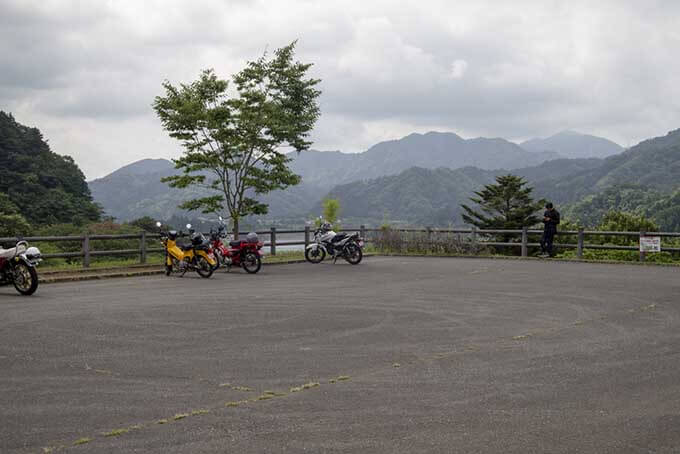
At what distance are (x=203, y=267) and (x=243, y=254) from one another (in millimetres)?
1918

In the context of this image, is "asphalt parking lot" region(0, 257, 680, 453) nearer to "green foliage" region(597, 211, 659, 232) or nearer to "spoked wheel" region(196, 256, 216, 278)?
"spoked wheel" region(196, 256, 216, 278)

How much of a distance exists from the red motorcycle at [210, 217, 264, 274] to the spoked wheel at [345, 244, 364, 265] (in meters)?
4.16

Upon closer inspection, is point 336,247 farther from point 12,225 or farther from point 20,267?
point 12,225

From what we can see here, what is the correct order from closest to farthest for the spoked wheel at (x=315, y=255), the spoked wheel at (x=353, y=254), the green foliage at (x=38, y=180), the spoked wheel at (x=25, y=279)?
1. the spoked wheel at (x=25, y=279)
2. the spoked wheel at (x=353, y=254)
3. the spoked wheel at (x=315, y=255)
4. the green foliage at (x=38, y=180)

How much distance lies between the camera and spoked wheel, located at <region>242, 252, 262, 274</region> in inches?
803

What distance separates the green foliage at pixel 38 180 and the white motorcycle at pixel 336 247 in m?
37.9

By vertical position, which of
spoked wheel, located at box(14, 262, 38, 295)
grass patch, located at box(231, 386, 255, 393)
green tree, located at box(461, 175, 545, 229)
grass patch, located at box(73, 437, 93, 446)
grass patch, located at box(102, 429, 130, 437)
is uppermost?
green tree, located at box(461, 175, 545, 229)

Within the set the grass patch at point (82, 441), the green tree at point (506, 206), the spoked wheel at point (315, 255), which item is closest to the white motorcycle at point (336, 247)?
the spoked wheel at point (315, 255)

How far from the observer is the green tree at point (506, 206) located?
68.9 metres

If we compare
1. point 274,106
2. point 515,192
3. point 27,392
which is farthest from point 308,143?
point 515,192

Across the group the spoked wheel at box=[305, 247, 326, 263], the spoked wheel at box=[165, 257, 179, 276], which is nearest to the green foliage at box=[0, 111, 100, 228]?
the spoked wheel at box=[305, 247, 326, 263]

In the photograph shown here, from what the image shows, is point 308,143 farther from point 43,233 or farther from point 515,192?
point 515,192

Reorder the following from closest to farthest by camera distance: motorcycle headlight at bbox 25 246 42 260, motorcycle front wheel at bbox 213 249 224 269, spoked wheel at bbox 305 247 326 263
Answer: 1. motorcycle headlight at bbox 25 246 42 260
2. motorcycle front wheel at bbox 213 249 224 269
3. spoked wheel at bbox 305 247 326 263

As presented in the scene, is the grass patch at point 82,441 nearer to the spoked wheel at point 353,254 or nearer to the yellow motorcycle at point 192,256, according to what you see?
the yellow motorcycle at point 192,256
